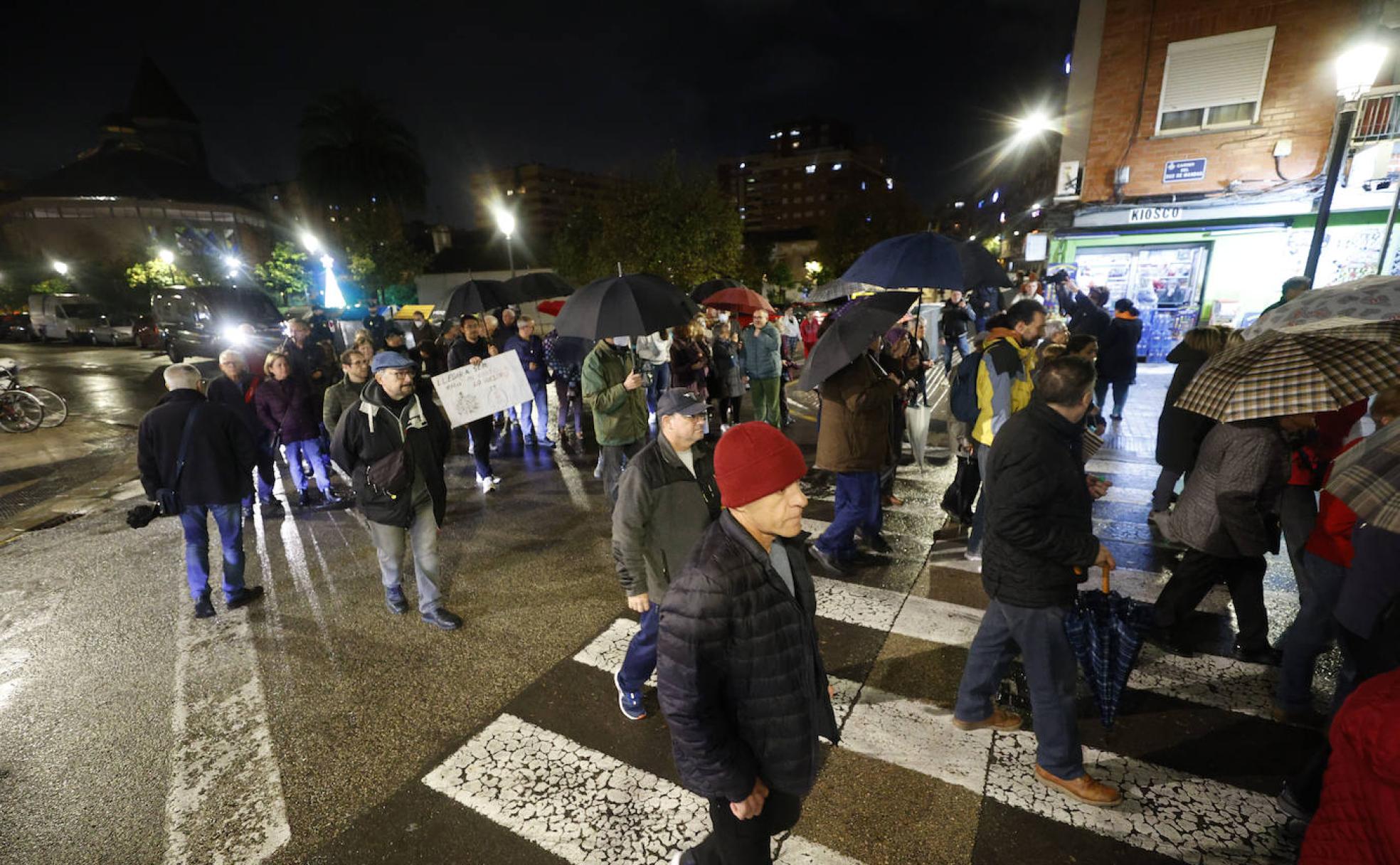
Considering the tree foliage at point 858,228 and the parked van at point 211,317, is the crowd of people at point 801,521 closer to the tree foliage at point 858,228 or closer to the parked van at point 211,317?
the parked van at point 211,317

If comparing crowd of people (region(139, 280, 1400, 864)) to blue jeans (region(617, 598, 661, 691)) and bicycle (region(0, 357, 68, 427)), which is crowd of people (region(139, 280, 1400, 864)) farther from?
bicycle (region(0, 357, 68, 427))

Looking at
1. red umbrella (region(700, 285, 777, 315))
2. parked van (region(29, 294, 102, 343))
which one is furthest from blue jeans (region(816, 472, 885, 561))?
parked van (region(29, 294, 102, 343))

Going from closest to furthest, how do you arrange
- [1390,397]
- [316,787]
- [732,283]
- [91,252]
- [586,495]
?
[1390,397]
[316,787]
[586,495]
[732,283]
[91,252]

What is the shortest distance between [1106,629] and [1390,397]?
1.68 metres

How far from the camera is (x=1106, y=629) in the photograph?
3121mm

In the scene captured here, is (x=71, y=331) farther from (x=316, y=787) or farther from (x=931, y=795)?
(x=931, y=795)

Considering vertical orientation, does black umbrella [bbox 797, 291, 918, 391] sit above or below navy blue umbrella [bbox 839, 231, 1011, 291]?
below

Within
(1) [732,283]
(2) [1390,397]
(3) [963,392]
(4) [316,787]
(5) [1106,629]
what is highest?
(1) [732,283]

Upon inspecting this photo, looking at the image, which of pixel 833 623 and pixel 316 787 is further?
pixel 833 623

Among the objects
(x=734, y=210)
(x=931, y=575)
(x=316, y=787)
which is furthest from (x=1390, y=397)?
(x=734, y=210)

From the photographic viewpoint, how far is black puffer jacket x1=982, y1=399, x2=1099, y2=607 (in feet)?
9.00

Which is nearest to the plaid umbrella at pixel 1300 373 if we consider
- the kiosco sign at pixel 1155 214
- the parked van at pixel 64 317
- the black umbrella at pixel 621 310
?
the black umbrella at pixel 621 310

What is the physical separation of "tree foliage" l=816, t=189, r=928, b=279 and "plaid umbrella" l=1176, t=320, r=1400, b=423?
196 feet

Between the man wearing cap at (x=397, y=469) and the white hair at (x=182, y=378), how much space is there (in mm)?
1650
